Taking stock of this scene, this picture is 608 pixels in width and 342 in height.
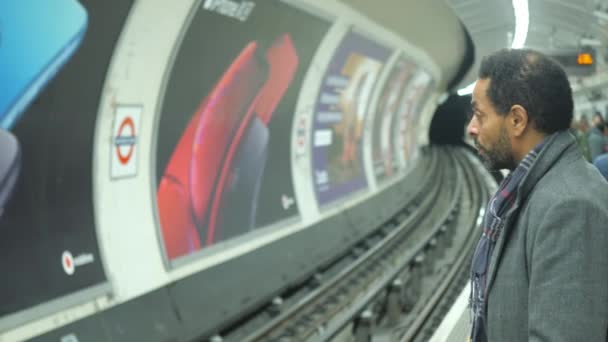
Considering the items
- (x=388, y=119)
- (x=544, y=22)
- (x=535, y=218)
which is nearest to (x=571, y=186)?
(x=535, y=218)

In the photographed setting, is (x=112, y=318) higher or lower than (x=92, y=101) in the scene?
lower

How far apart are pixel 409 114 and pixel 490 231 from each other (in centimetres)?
1764

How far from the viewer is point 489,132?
60.5 inches

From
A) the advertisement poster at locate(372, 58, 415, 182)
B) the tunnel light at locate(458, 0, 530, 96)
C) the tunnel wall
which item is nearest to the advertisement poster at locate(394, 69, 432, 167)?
the advertisement poster at locate(372, 58, 415, 182)

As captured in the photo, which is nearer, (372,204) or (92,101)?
(92,101)

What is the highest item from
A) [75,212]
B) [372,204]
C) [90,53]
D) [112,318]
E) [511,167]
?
[90,53]

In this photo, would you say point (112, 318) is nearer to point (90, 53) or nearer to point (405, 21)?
point (90, 53)

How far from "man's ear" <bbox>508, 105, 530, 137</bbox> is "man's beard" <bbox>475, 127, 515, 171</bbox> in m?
0.03

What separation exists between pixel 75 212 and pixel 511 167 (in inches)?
136

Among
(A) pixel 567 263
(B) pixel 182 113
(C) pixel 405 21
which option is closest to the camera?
(A) pixel 567 263

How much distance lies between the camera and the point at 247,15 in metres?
5.80

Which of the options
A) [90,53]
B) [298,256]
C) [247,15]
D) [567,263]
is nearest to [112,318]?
[90,53]

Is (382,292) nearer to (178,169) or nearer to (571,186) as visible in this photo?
(178,169)

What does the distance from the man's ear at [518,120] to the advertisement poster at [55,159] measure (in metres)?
3.03
